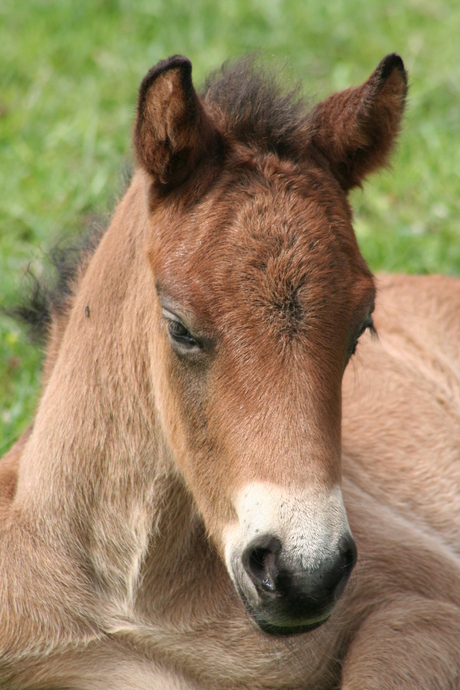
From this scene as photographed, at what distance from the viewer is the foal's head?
269 centimetres

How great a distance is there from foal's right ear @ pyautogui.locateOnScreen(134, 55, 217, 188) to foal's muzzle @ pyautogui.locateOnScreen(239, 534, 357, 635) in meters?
1.38

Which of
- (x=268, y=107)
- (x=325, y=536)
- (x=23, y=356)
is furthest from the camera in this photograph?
(x=23, y=356)

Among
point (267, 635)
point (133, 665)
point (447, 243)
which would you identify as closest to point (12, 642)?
point (133, 665)

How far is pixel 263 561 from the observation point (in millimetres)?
2682

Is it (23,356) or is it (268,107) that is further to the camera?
(23,356)

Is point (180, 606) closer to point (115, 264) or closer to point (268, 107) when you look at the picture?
point (115, 264)

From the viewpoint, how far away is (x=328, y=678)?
3.71 metres

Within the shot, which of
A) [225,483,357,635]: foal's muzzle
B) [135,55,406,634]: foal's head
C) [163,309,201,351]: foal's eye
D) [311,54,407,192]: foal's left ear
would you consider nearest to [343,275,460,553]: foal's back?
[311,54,407,192]: foal's left ear

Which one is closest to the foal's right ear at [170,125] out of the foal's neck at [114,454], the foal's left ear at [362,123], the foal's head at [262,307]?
the foal's head at [262,307]

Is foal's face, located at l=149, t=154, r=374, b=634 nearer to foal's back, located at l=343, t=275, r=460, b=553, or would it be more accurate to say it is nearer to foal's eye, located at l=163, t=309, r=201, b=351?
foal's eye, located at l=163, t=309, r=201, b=351

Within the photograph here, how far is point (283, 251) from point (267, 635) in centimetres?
131

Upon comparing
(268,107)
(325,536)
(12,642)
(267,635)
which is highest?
(268,107)

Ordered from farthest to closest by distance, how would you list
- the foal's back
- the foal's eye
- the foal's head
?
the foal's back < the foal's eye < the foal's head

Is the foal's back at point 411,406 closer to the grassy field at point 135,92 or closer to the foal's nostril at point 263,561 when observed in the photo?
the grassy field at point 135,92
